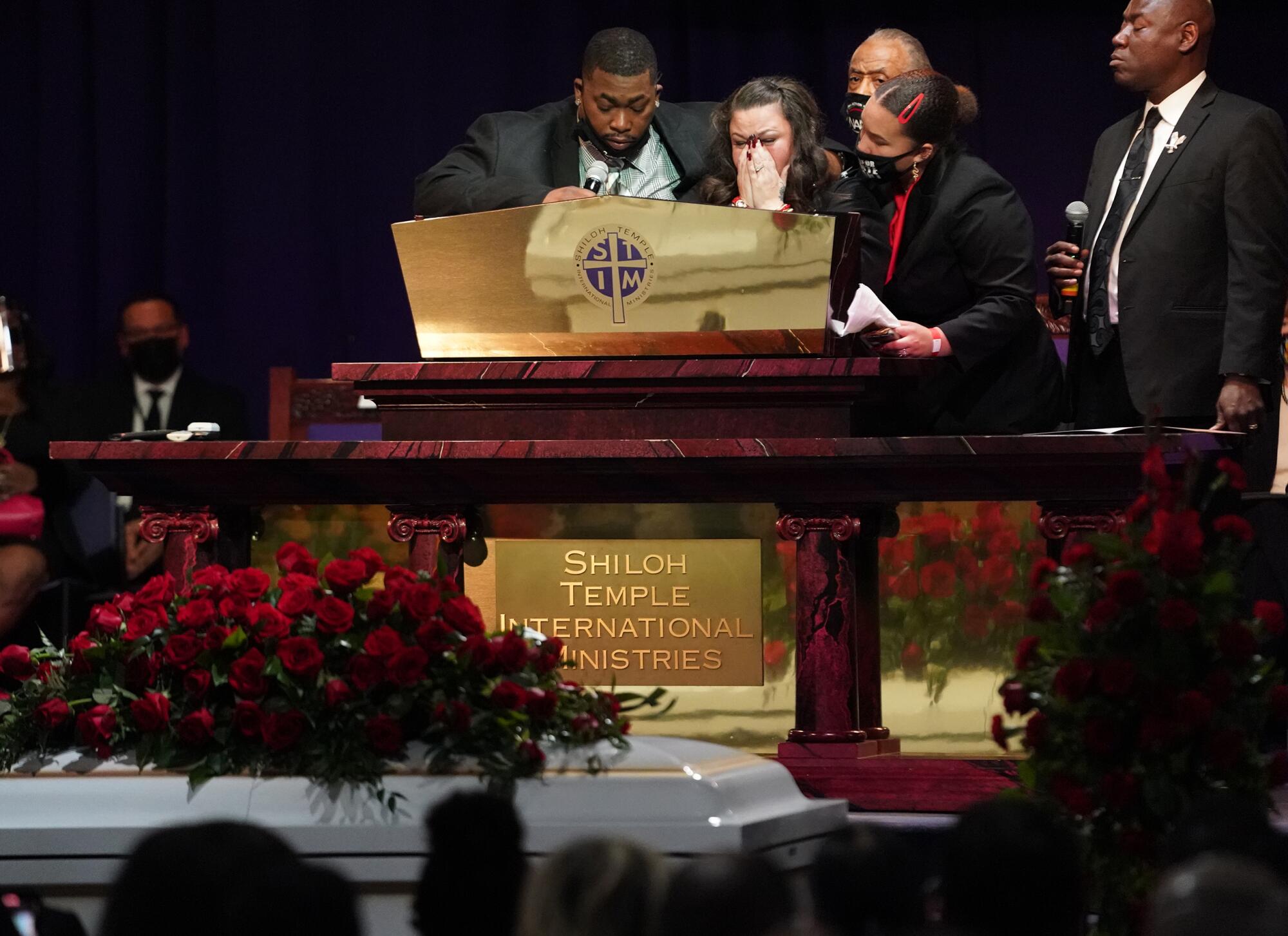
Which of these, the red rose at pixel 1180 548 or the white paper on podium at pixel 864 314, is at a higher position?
the white paper on podium at pixel 864 314

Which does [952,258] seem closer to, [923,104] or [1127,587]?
[923,104]

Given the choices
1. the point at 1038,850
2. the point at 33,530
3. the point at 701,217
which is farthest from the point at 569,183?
the point at 1038,850

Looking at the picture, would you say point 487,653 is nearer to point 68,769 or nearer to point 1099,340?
point 68,769

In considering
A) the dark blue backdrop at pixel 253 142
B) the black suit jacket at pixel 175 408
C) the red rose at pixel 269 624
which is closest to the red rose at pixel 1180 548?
the red rose at pixel 269 624

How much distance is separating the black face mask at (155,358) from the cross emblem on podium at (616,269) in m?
2.84

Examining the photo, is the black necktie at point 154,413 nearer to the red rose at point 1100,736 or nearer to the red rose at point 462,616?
the red rose at point 462,616

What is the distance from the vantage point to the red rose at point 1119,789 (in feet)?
8.56

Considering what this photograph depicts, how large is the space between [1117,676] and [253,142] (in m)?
5.03

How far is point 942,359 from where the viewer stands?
171 inches

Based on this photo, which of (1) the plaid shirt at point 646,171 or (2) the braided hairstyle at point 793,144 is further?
(1) the plaid shirt at point 646,171

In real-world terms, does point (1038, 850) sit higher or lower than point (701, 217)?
lower

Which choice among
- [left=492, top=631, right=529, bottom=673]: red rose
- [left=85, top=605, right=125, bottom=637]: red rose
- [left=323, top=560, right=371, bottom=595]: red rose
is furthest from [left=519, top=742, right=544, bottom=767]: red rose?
[left=85, top=605, right=125, bottom=637]: red rose

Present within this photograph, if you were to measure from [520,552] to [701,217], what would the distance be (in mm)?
772

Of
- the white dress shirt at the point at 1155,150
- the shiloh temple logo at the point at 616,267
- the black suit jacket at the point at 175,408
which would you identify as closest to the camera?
the shiloh temple logo at the point at 616,267
